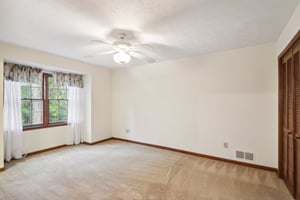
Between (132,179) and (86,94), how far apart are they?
3.06 metres

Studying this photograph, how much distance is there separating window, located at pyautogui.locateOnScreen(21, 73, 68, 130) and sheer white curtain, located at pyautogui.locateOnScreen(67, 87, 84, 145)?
0.53ft

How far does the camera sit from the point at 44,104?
13.8 feet

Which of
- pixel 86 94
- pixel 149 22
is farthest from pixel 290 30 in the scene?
pixel 86 94

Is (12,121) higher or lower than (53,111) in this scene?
lower

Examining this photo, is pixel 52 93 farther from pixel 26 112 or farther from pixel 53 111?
pixel 26 112

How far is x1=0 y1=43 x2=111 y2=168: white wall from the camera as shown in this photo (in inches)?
128

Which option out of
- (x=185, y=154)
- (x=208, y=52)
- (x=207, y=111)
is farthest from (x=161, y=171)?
(x=208, y=52)

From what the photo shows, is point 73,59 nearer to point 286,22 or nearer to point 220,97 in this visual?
point 220,97

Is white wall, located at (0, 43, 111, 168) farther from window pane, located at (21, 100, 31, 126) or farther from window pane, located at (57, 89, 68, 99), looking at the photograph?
window pane, located at (57, 89, 68, 99)

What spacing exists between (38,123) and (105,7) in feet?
11.9

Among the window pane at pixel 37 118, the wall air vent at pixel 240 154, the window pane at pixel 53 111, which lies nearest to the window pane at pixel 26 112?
the window pane at pixel 37 118

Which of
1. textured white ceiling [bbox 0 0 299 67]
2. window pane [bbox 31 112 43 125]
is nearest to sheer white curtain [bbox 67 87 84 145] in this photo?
window pane [bbox 31 112 43 125]

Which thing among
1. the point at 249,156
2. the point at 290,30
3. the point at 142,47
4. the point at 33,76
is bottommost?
the point at 249,156

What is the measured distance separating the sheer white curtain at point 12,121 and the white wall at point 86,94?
0.81 feet
